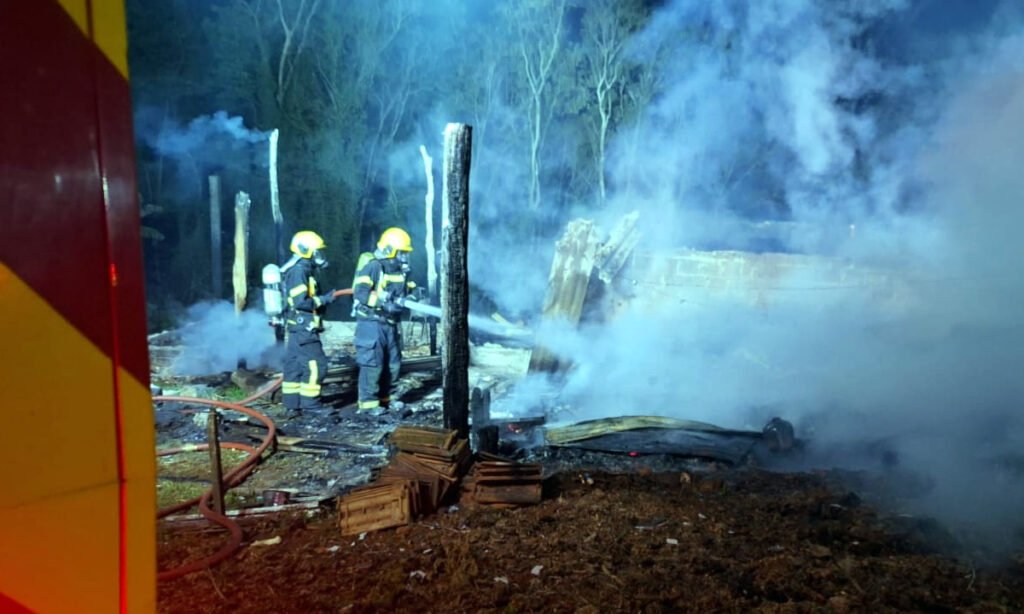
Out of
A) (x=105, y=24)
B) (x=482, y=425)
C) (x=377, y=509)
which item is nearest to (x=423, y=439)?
(x=377, y=509)

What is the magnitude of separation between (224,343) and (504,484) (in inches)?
312

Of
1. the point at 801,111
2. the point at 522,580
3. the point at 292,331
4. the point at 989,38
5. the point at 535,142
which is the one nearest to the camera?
the point at 522,580

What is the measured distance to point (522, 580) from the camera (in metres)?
3.72

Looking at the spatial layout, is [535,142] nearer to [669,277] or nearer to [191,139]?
[191,139]

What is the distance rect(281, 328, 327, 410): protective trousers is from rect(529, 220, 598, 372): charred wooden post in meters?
3.11

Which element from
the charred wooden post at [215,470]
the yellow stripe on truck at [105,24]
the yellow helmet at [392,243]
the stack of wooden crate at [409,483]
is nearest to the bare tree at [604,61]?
the yellow helmet at [392,243]

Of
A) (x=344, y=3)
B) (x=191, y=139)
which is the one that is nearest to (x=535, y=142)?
(x=344, y=3)

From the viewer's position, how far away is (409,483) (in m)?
4.79

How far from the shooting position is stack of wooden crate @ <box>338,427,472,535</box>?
4.64 m

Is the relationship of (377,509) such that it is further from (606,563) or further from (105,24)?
(105,24)

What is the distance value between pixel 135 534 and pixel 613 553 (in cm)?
346

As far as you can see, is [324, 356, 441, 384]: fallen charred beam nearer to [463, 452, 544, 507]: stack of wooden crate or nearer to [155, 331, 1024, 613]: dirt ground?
Answer: [155, 331, 1024, 613]: dirt ground

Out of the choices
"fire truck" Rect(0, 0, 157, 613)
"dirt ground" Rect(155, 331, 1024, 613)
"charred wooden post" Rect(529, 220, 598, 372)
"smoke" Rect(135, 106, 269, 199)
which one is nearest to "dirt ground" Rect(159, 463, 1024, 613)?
"dirt ground" Rect(155, 331, 1024, 613)

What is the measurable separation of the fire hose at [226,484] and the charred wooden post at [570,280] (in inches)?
156
